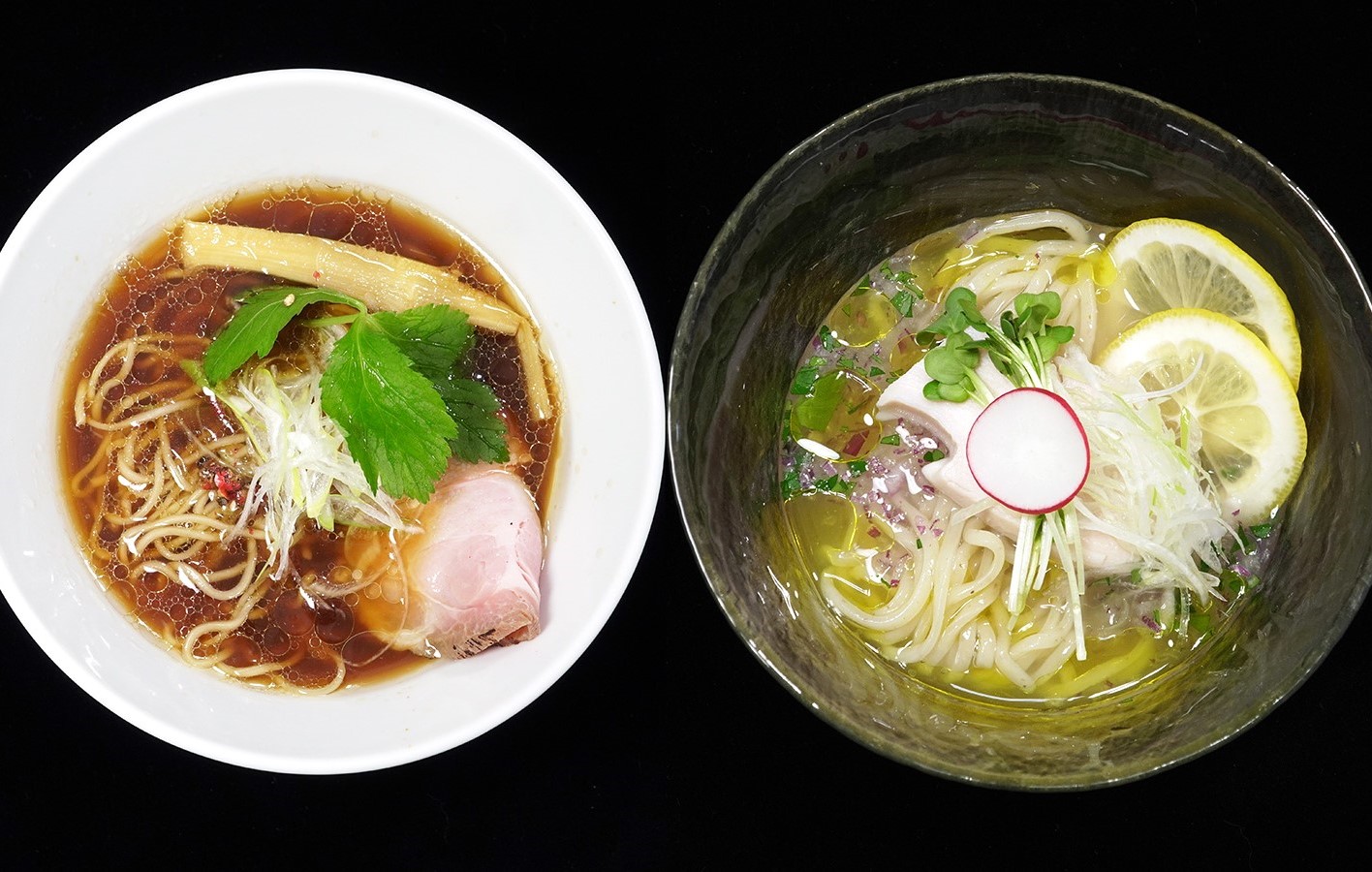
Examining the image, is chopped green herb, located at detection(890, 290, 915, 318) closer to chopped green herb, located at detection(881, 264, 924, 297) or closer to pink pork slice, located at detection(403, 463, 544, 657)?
chopped green herb, located at detection(881, 264, 924, 297)

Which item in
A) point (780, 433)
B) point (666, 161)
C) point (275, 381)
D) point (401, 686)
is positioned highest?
point (666, 161)

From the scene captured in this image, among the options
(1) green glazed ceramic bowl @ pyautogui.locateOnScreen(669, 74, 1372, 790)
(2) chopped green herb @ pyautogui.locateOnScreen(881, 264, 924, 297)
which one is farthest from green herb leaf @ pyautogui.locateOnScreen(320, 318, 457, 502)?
(2) chopped green herb @ pyautogui.locateOnScreen(881, 264, 924, 297)

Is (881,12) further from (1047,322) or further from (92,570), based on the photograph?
(92,570)

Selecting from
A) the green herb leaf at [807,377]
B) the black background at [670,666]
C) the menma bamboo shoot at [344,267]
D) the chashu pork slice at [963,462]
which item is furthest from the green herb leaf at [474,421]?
the chashu pork slice at [963,462]

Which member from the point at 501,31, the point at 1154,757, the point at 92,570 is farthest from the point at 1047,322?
the point at 92,570

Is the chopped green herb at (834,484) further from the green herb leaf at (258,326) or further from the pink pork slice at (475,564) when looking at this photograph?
the green herb leaf at (258,326)

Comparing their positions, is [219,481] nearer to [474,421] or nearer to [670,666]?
[474,421]
